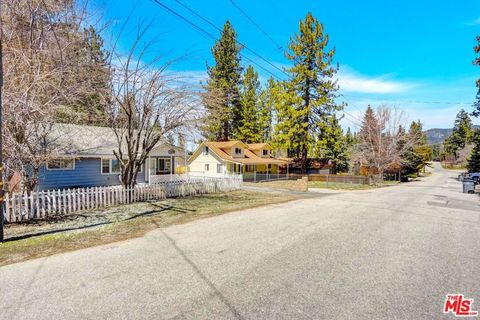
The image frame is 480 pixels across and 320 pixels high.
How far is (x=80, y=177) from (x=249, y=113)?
2792cm

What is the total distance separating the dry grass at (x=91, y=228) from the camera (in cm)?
586

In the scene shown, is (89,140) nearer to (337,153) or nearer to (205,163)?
(205,163)

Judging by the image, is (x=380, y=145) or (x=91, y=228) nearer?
(x=91, y=228)

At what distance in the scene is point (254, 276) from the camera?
4449 mm

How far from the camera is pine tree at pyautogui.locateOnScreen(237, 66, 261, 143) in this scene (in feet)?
133

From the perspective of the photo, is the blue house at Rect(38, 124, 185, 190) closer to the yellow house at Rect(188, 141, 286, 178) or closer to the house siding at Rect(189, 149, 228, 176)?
the yellow house at Rect(188, 141, 286, 178)

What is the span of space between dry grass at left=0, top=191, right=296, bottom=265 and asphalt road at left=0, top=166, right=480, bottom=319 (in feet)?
1.99

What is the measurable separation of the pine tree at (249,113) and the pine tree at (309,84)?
410 inches

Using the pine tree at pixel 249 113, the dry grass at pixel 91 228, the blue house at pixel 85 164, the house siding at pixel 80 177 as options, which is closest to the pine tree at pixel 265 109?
the pine tree at pixel 249 113

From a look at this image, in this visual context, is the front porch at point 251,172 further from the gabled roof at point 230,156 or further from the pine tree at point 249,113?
the pine tree at point 249,113

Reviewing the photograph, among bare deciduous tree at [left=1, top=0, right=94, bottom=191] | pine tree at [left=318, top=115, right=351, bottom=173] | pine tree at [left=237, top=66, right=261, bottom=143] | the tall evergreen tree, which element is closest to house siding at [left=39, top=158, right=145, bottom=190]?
bare deciduous tree at [left=1, top=0, right=94, bottom=191]

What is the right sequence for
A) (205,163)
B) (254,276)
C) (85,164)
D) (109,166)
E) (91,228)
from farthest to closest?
1. (205,163)
2. (109,166)
3. (85,164)
4. (91,228)
5. (254,276)

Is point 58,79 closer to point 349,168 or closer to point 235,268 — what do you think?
point 235,268

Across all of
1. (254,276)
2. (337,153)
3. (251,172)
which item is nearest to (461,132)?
(337,153)
